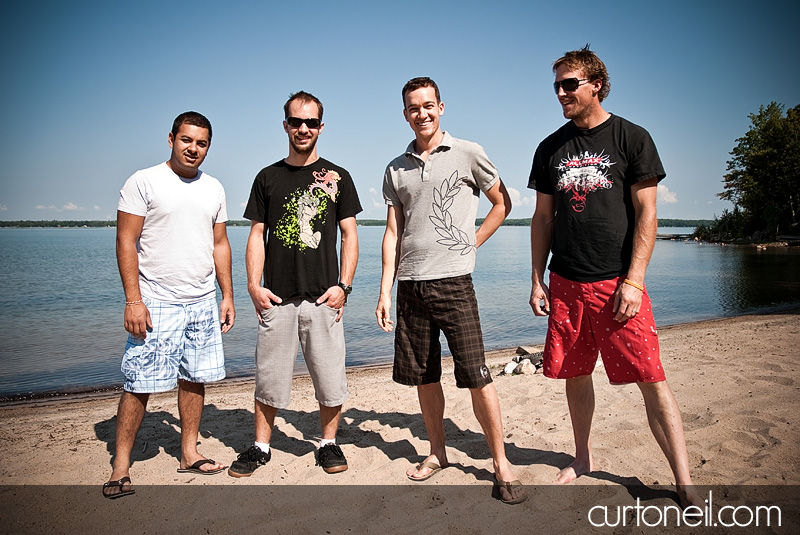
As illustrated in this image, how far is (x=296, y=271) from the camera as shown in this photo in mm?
3607

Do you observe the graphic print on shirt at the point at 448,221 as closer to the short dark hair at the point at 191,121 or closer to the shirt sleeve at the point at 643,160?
the shirt sleeve at the point at 643,160

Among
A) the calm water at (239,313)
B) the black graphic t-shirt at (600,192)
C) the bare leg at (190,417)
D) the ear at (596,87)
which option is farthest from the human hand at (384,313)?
the calm water at (239,313)

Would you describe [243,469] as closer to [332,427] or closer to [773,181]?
[332,427]

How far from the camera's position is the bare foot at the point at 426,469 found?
11.3 feet

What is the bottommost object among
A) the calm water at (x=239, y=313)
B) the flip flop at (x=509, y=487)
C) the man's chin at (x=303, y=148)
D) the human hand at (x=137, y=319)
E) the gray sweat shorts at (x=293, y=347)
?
the calm water at (x=239, y=313)

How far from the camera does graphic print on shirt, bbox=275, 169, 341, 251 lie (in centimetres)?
362

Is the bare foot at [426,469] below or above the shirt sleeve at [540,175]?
below

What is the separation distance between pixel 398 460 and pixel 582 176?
247 cm

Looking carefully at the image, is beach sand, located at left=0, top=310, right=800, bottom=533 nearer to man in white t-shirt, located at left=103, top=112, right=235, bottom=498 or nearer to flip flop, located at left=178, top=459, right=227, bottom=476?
flip flop, located at left=178, top=459, right=227, bottom=476

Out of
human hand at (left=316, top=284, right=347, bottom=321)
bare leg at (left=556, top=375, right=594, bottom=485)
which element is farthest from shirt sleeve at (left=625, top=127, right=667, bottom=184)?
human hand at (left=316, top=284, right=347, bottom=321)

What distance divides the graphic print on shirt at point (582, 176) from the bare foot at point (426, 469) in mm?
2024

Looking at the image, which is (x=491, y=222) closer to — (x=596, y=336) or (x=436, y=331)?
(x=436, y=331)

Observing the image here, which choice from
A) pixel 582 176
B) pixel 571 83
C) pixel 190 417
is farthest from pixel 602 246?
pixel 190 417

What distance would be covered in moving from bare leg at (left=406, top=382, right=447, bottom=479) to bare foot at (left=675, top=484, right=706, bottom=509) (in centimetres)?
151
